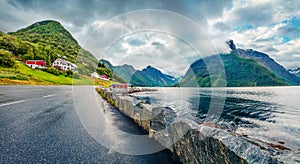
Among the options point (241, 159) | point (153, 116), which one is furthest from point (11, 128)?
point (241, 159)

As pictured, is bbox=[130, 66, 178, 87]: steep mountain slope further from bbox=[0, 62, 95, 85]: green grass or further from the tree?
the tree

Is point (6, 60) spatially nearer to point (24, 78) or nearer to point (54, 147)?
point (24, 78)

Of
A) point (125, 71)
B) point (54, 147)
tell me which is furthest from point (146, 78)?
point (54, 147)

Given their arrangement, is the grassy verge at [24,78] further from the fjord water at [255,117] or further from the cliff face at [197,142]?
the cliff face at [197,142]

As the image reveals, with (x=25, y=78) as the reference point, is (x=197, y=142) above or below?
below

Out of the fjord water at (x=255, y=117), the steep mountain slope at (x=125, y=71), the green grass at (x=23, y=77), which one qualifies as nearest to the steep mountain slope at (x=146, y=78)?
the steep mountain slope at (x=125, y=71)

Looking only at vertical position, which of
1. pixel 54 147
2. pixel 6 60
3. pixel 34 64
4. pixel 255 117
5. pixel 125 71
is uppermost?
pixel 34 64

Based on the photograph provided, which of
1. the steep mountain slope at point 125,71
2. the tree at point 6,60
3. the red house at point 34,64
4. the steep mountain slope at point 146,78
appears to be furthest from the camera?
the red house at point 34,64
